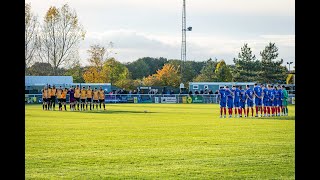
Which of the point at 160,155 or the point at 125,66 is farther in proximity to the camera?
the point at 125,66

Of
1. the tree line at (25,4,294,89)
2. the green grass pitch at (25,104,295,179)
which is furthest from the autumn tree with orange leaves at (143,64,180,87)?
the green grass pitch at (25,104,295,179)

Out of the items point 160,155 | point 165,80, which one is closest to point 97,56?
point 165,80

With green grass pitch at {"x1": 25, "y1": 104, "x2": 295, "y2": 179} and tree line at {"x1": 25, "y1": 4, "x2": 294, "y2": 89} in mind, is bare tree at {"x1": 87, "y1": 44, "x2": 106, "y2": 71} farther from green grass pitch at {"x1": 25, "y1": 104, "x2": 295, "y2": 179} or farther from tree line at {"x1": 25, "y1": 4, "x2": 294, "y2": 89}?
green grass pitch at {"x1": 25, "y1": 104, "x2": 295, "y2": 179}

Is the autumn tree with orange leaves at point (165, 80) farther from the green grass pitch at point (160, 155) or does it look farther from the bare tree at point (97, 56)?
the green grass pitch at point (160, 155)

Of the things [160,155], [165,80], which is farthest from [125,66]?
[160,155]

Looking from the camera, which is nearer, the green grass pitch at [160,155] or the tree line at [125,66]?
the green grass pitch at [160,155]

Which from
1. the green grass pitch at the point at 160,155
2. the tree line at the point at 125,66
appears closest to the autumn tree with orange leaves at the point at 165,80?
the tree line at the point at 125,66

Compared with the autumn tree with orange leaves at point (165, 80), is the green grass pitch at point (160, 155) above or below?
below

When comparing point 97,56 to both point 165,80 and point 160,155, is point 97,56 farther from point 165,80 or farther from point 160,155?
point 160,155

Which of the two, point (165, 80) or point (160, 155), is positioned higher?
point (165, 80)

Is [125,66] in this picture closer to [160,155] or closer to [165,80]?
[165,80]
